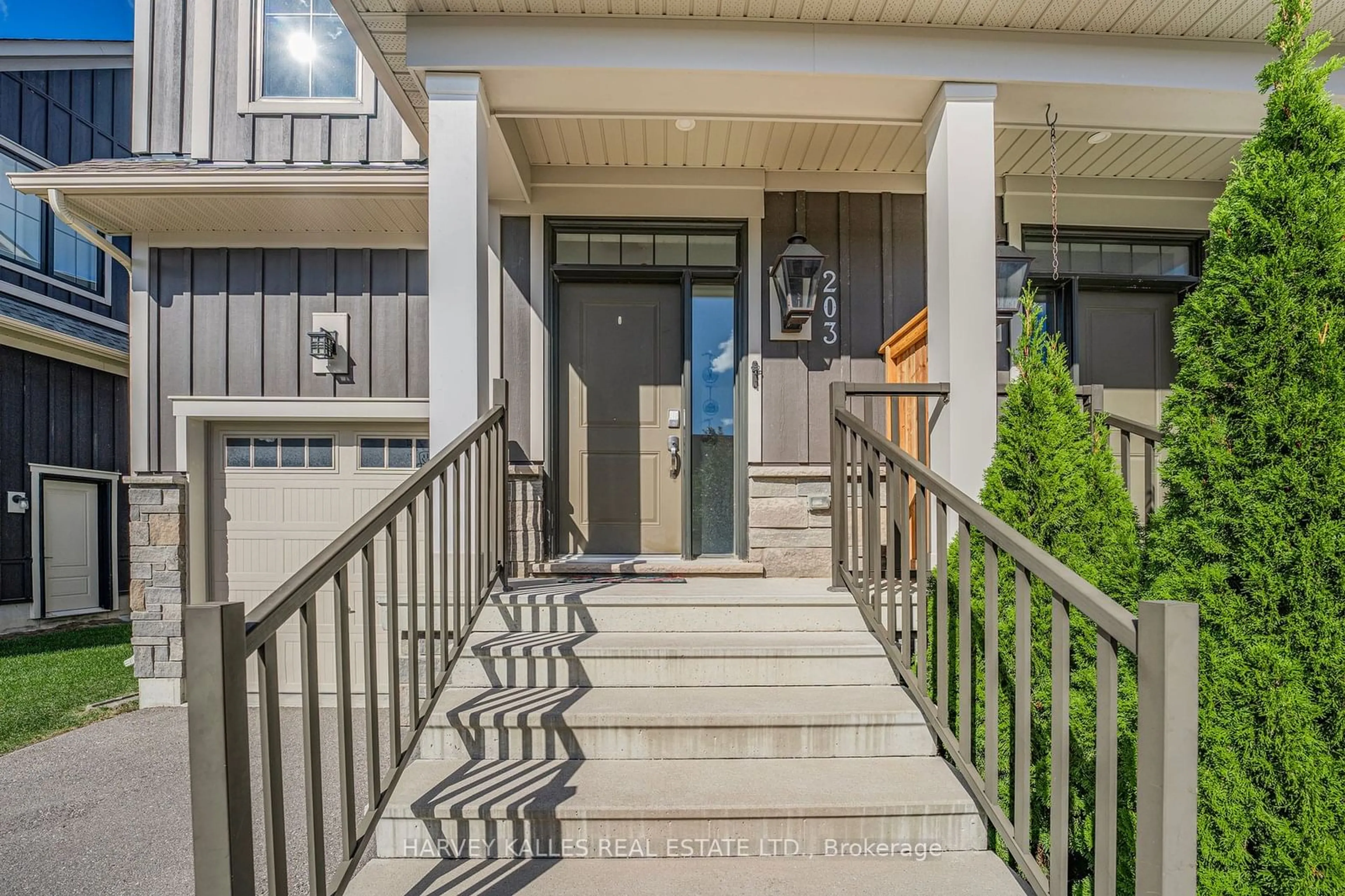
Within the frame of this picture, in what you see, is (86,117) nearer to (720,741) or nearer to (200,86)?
(200,86)

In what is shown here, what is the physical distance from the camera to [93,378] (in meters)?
8.15

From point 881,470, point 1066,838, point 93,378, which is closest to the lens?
point 1066,838

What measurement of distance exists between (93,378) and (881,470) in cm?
886

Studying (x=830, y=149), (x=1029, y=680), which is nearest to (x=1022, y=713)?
(x=1029, y=680)

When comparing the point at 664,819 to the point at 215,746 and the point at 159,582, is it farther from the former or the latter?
the point at 159,582

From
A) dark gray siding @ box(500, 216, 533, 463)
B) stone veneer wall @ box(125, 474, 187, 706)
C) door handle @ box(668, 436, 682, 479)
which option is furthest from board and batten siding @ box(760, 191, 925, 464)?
stone veneer wall @ box(125, 474, 187, 706)

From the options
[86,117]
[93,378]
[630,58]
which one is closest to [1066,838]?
[630,58]

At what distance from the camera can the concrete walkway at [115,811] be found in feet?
8.06

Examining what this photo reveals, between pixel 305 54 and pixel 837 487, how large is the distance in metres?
4.33

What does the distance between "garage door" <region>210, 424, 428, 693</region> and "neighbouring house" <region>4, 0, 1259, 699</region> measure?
0.02 m

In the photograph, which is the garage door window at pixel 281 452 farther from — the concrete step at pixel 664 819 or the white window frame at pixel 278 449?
the concrete step at pixel 664 819

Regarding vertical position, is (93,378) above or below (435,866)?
above

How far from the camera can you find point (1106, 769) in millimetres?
1345

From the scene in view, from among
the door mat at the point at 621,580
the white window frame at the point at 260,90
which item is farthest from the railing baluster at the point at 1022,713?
the white window frame at the point at 260,90
